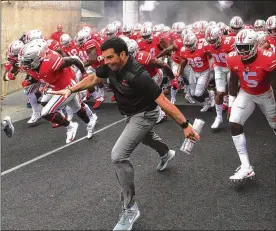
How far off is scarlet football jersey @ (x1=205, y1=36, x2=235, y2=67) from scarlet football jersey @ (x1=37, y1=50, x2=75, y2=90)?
282 centimetres

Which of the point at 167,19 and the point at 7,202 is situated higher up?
the point at 7,202

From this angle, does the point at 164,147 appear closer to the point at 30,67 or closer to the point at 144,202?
the point at 144,202

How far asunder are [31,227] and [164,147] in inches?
76.4

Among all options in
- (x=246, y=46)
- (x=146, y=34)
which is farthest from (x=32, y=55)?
(x=146, y=34)

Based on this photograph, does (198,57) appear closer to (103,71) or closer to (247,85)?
(247,85)

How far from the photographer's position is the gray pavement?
4121mm

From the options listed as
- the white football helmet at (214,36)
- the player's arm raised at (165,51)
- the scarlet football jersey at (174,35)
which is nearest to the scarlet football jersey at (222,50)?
the white football helmet at (214,36)

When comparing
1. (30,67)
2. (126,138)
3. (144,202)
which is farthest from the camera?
(30,67)

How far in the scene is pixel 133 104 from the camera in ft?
13.3

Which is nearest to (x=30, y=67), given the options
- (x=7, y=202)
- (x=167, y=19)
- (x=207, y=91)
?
(x=7, y=202)

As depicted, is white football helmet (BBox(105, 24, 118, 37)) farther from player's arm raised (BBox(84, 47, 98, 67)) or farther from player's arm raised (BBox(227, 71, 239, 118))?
player's arm raised (BBox(227, 71, 239, 118))

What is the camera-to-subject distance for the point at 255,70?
4.97m

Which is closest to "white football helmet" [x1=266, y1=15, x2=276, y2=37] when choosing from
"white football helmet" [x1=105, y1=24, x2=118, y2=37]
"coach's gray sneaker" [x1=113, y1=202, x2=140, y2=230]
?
"white football helmet" [x1=105, y1=24, x2=118, y2=37]

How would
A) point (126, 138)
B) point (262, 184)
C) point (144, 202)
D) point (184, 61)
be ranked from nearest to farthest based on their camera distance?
point (126, 138) < point (144, 202) < point (262, 184) < point (184, 61)
